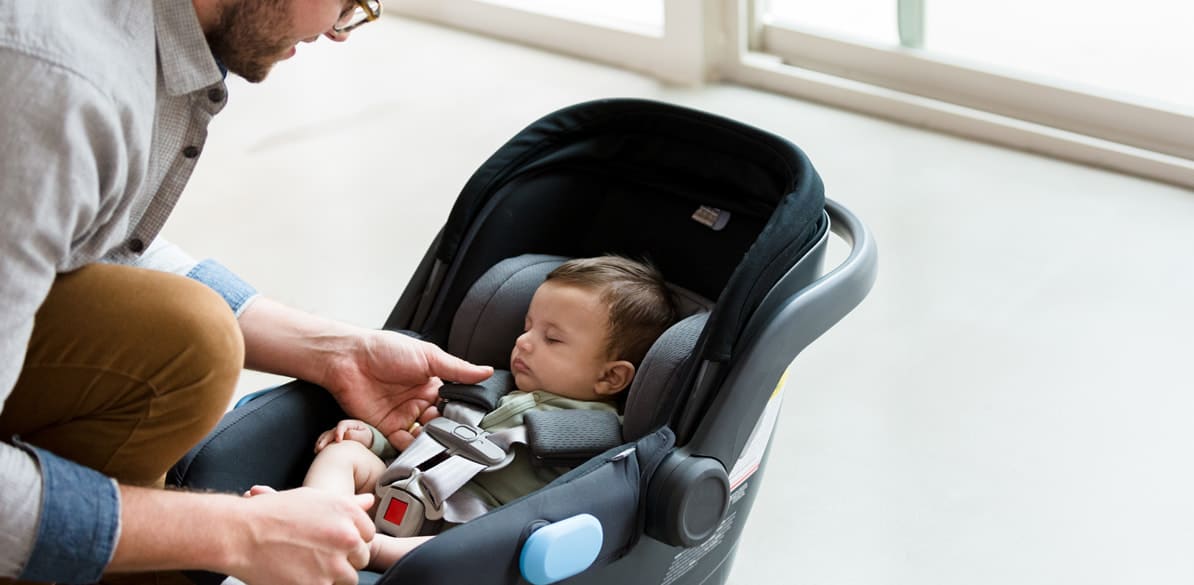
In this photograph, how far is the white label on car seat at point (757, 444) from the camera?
5.10 feet

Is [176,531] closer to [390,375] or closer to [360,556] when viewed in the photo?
[360,556]

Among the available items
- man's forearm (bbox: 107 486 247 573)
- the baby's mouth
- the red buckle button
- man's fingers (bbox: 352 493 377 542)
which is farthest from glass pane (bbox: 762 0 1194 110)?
man's forearm (bbox: 107 486 247 573)

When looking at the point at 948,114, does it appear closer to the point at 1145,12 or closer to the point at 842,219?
the point at 1145,12

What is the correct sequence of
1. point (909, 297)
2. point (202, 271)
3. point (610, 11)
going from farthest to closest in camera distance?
1. point (610, 11)
2. point (909, 297)
3. point (202, 271)

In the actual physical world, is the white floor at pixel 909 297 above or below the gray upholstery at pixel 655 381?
below

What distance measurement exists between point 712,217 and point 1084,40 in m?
1.58

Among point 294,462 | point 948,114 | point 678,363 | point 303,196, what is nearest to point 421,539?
point 294,462

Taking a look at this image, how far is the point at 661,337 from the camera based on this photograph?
63.2 inches

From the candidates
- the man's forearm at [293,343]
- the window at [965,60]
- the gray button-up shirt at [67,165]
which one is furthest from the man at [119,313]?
the window at [965,60]

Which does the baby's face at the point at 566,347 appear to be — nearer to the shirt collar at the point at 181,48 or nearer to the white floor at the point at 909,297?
the white floor at the point at 909,297

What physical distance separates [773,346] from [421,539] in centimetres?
44

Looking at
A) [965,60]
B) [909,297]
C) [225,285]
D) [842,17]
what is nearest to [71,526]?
[225,285]

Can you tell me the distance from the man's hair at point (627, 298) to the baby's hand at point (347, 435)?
0.30m

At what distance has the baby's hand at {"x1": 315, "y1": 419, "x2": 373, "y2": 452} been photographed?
1.60m
